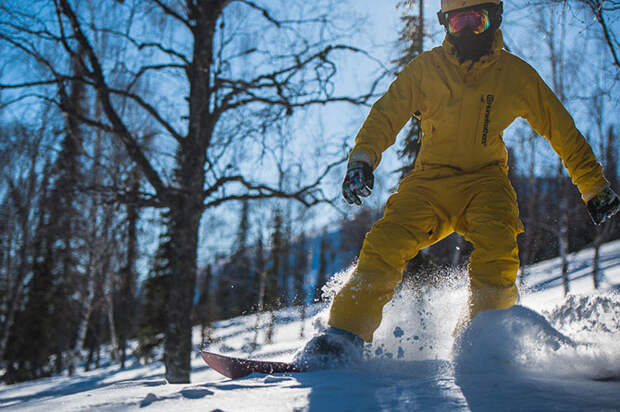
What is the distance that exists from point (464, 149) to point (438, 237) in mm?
524

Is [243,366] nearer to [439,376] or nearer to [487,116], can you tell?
[439,376]

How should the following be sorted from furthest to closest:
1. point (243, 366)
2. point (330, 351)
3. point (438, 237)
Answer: point (438, 237) → point (243, 366) → point (330, 351)

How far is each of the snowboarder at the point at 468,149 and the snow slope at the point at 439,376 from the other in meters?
0.28

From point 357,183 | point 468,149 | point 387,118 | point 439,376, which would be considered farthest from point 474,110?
point 439,376

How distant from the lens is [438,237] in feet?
7.72

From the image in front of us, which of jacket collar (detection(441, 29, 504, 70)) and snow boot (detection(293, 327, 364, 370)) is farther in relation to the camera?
jacket collar (detection(441, 29, 504, 70))

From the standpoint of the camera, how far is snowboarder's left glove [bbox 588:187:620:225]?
7.34 feet

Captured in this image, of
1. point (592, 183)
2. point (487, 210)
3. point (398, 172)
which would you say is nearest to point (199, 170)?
point (487, 210)

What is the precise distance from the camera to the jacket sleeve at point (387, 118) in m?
2.18

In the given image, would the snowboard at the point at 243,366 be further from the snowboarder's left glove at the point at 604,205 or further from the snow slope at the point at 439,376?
the snowboarder's left glove at the point at 604,205

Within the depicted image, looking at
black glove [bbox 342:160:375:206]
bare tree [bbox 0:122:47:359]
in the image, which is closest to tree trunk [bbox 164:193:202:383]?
black glove [bbox 342:160:375:206]

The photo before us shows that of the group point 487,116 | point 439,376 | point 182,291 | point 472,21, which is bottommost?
point 439,376

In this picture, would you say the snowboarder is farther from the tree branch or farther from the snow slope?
the tree branch

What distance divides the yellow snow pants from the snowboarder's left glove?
436mm
